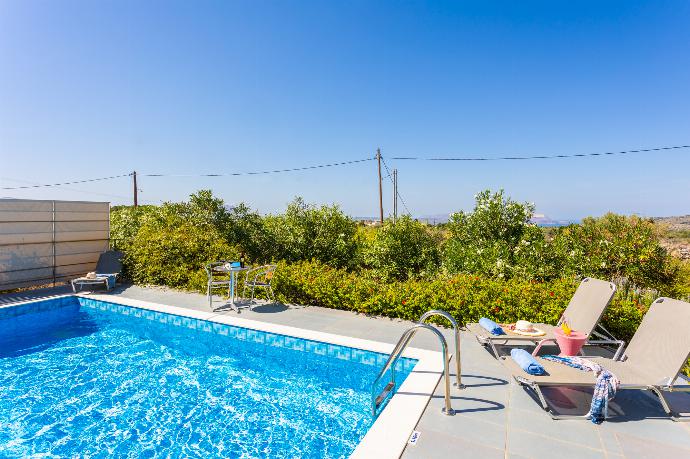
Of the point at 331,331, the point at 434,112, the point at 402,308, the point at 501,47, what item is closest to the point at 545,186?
the point at 434,112

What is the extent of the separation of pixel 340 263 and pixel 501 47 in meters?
9.70

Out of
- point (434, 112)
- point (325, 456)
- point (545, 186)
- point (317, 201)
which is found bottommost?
point (325, 456)

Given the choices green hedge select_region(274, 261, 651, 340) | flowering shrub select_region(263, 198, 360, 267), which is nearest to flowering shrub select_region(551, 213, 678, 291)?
green hedge select_region(274, 261, 651, 340)

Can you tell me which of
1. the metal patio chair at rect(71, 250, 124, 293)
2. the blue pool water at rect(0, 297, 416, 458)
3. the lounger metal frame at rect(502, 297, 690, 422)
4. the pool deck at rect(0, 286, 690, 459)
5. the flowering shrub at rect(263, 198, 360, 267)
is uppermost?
the flowering shrub at rect(263, 198, 360, 267)

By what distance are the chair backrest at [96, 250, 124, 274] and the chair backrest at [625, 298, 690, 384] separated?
11.7m

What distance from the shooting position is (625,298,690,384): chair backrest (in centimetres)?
348

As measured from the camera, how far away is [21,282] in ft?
30.5

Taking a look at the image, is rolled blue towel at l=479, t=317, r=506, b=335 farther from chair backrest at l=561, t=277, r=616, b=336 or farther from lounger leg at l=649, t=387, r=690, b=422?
lounger leg at l=649, t=387, r=690, b=422

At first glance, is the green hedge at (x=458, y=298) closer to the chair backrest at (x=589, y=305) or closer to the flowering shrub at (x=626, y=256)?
the chair backrest at (x=589, y=305)

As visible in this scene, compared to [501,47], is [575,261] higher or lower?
lower

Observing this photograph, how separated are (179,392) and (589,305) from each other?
5.91 meters

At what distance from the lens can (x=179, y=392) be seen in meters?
4.53

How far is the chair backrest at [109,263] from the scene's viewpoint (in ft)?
32.5

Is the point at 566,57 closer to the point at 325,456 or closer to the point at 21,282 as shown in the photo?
the point at 325,456
